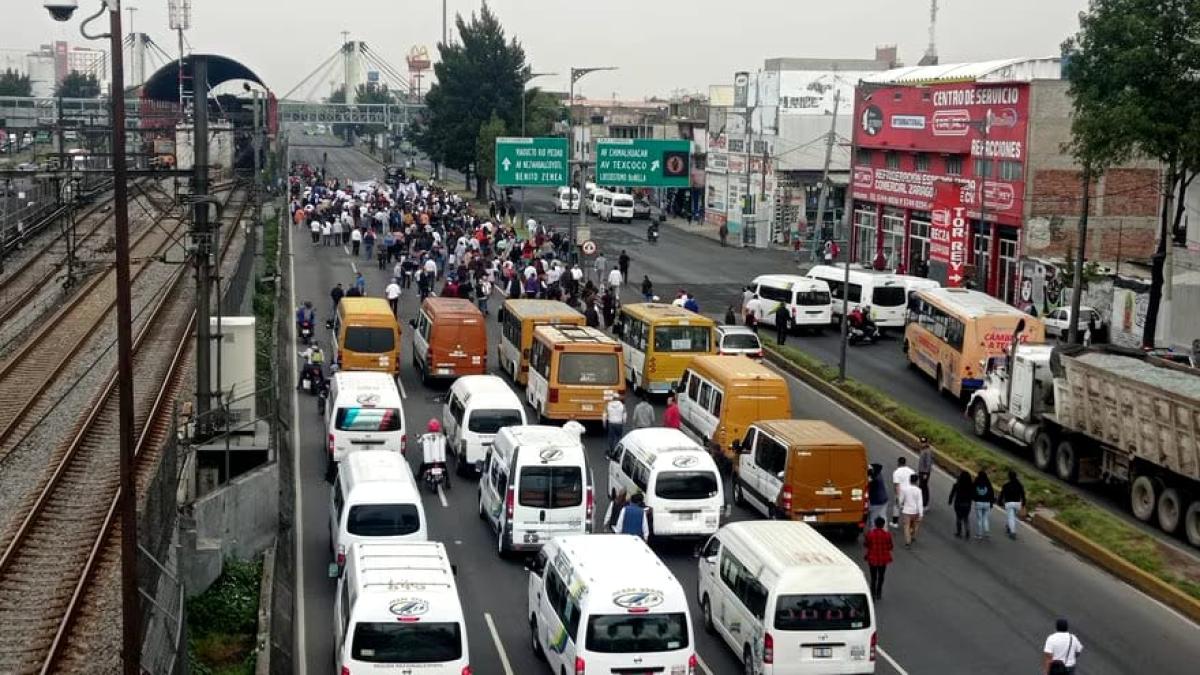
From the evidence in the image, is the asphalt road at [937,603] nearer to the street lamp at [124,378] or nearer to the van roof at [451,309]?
the street lamp at [124,378]

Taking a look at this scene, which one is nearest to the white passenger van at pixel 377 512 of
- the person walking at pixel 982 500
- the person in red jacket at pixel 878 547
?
the person in red jacket at pixel 878 547

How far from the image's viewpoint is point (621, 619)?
1652cm

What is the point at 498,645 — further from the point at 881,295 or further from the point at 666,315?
the point at 881,295

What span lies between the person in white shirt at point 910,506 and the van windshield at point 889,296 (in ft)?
74.1

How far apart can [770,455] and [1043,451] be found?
830 cm

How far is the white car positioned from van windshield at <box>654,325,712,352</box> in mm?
15609

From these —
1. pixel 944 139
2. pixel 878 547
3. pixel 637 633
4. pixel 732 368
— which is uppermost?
pixel 944 139

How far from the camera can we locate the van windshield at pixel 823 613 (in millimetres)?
17188

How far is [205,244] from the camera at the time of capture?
25062 millimetres

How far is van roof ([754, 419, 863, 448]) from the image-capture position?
23703 mm

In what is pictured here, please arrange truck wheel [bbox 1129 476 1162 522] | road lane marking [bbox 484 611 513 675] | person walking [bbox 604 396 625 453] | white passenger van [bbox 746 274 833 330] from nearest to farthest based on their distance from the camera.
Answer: road lane marking [bbox 484 611 513 675], truck wheel [bbox 1129 476 1162 522], person walking [bbox 604 396 625 453], white passenger van [bbox 746 274 833 330]

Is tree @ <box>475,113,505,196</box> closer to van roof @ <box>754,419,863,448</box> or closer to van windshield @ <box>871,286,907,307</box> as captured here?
van windshield @ <box>871,286,907,307</box>

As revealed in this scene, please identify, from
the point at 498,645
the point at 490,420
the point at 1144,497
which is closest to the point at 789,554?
the point at 498,645

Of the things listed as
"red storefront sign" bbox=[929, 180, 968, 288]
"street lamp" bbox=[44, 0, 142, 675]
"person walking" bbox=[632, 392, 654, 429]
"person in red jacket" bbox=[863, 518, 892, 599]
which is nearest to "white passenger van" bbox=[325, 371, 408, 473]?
"person walking" bbox=[632, 392, 654, 429]
